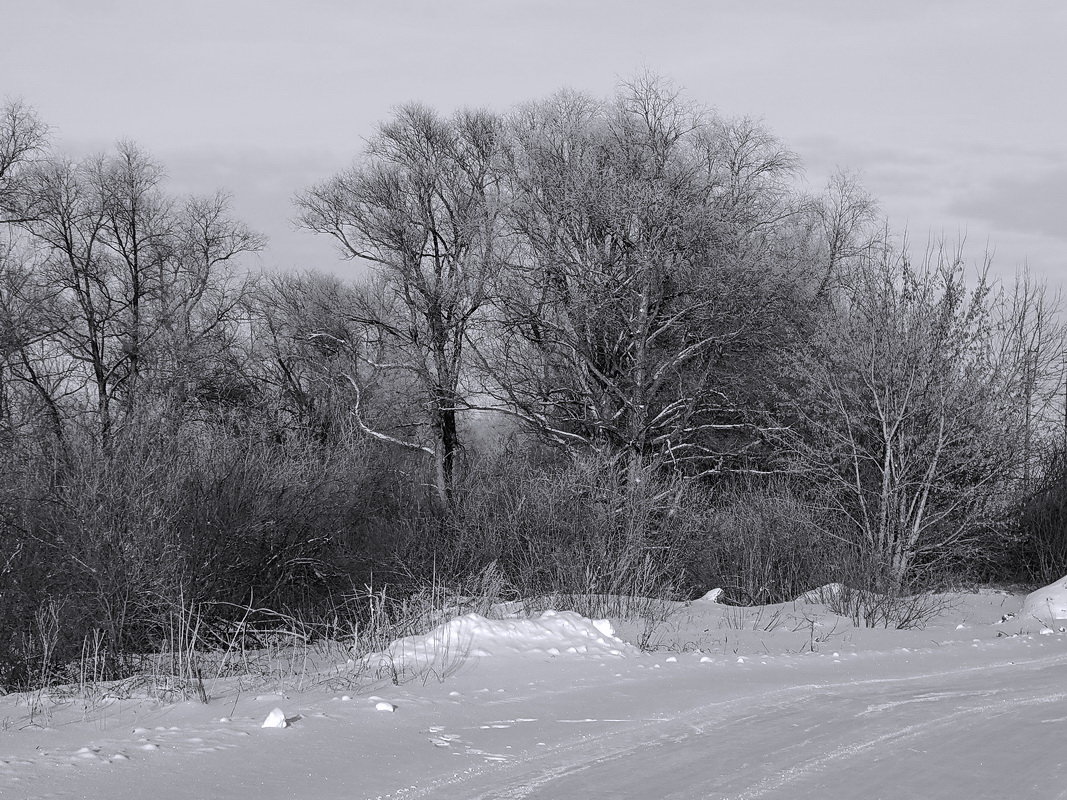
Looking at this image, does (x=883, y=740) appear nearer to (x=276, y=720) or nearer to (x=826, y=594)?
(x=276, y=720)

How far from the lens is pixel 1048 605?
1948 cm

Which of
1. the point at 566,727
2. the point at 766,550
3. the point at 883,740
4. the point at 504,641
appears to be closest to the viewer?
the point at 883,740

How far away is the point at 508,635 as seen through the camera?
13.0 m

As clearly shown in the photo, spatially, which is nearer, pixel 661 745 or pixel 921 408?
pixel 661 745

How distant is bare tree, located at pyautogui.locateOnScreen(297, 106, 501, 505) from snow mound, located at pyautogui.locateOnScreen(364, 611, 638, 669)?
2096 cm

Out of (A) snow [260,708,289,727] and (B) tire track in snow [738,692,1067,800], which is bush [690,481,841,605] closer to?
(B) tire track in snow [738,692,1067,800]

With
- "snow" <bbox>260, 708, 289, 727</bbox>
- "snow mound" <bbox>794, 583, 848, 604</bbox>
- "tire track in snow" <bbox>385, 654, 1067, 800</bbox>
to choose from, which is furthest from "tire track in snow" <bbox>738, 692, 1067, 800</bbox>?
"snow mound" <bbox>794, 583, 848, 604</bbox>

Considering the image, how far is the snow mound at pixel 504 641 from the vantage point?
12.0 metres

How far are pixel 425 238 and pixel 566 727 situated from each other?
31.2 metres

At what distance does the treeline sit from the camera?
1938 cm

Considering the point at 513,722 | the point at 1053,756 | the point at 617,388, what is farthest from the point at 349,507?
the point at 1053,756

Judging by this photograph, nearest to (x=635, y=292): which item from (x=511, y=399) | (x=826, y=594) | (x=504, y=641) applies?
(x=511, y=399)

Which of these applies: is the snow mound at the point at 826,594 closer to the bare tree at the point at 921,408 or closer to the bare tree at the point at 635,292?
the bare tree at the point at 921,408

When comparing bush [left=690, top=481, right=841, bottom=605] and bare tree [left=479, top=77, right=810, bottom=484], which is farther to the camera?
bare tree [left=479, top=77, right=810, bottom=484]
